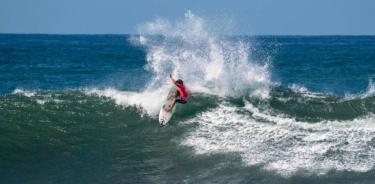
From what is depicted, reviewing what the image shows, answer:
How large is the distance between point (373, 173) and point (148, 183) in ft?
18.7

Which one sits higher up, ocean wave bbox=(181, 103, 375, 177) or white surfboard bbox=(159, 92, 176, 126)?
white surfboard bbox=(159, 92, 176, 126)

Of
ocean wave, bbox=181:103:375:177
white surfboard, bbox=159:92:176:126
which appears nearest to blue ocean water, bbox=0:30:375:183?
ocean wave, bbox=181:103:375:177

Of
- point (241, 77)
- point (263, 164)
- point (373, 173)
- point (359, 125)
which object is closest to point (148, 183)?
point (263, 164)

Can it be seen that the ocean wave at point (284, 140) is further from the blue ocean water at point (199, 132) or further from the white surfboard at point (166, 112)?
the white surfboard at point (166, 112)

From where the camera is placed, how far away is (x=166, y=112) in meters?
19.2

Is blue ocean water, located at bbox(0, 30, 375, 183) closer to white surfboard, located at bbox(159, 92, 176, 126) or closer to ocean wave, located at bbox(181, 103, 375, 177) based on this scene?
ocean wave, located at bbox(181, 103, 375, 177)

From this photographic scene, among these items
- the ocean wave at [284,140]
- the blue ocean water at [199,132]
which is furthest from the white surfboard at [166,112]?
the ocean wave at [284,140]

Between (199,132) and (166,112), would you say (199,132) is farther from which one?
(166,112)

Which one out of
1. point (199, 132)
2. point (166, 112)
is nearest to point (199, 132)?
point (199, 132)

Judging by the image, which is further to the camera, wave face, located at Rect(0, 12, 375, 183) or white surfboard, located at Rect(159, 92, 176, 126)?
white surfboard, located at Rect(159, 92, 176, 126)

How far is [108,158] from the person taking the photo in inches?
635

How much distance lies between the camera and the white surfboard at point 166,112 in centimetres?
1906

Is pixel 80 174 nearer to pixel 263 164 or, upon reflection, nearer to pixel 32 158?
pixel 32 158

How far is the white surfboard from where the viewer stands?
19.1 meters
